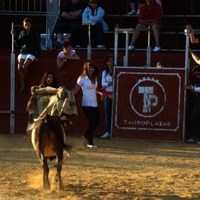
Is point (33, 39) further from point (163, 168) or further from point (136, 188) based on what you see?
point (136, 188)

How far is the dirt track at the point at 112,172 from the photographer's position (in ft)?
27.4

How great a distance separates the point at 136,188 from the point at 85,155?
3.15 m

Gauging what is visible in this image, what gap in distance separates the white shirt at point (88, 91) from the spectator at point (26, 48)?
2075 millimetres

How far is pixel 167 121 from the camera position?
1407cm

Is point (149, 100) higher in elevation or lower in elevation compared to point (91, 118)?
higher

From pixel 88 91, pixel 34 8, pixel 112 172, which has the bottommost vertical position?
pixel 112 172

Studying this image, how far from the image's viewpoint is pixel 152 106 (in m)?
14.1

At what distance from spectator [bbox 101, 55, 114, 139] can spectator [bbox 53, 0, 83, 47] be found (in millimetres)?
2814

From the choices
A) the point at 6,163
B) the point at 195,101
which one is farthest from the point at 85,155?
the point at 195,101

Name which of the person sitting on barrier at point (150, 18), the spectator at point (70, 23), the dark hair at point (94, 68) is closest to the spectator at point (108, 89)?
the dark hair at point (94, 68)

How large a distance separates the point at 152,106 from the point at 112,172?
4.19 meters

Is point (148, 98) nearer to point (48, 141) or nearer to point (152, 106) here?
point (152, 106)

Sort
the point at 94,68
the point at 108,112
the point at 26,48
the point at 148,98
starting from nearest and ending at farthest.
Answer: the point at 94,68 < the point at 148,98 < the point at 108,112 < the point at 26,48

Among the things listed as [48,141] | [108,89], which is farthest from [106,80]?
[48,141]
